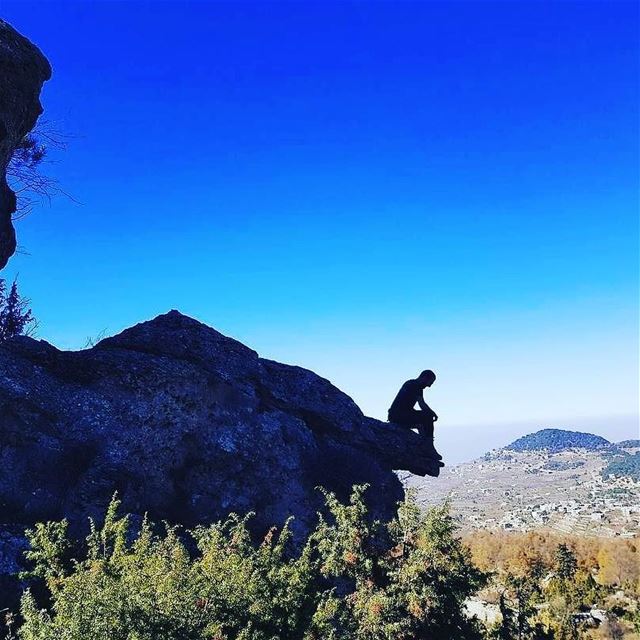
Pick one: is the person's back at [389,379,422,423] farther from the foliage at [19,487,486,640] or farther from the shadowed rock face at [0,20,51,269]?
the shadowed rock face at [0,20,51,269]

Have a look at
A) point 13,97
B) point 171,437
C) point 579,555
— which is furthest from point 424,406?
point 579,555

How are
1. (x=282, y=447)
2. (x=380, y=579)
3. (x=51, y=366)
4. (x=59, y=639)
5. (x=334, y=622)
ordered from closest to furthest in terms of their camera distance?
1. (x=59, y=639)
2. (x=334, y=622)
3. (x=380, y=579)
4. (x=51, y=366)
5. (x=282, y=447)

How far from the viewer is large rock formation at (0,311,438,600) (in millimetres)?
13570

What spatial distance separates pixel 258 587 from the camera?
7750 millimetres

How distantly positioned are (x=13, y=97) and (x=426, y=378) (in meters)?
16.9

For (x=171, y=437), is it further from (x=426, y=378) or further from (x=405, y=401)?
(x=426, y=378)

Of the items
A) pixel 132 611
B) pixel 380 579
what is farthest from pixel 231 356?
pixel 132 611

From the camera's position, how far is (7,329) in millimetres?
23000

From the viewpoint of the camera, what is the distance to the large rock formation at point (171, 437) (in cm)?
1357

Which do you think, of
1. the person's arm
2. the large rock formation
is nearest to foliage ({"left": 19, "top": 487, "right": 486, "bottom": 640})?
the large rock formation

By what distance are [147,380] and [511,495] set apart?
211329 millimetres

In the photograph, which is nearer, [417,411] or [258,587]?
[258,587]

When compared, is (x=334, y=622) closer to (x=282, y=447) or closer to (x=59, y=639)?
(x=59, y=639)

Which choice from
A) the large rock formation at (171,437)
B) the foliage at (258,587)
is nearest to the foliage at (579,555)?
the large rock formation at (171,437)
